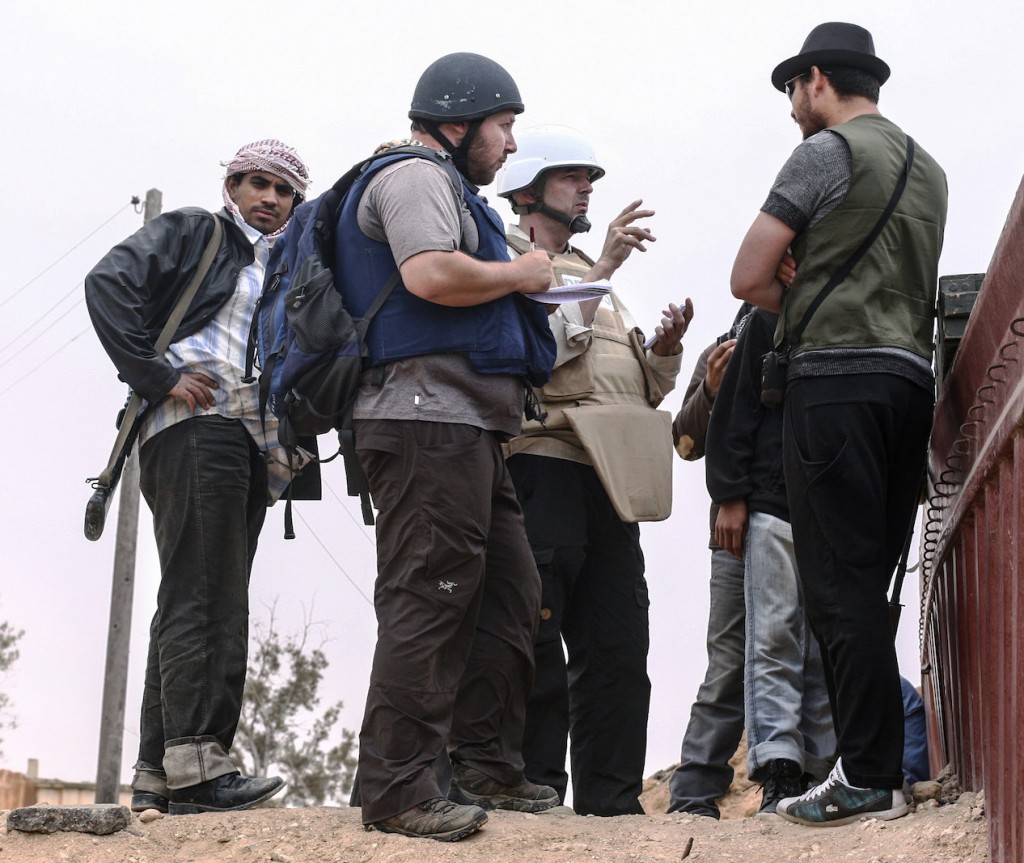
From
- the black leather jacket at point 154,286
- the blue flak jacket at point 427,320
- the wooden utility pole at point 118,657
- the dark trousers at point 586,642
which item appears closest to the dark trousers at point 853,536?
the blue flak jacket at point 427,320

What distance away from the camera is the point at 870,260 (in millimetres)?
4039

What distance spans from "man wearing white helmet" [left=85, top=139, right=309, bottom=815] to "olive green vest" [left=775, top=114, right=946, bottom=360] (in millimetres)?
1786

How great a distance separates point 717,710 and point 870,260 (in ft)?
5.70

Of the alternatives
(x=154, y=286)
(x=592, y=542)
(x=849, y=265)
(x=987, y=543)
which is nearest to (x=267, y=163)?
(x=154, y=286)

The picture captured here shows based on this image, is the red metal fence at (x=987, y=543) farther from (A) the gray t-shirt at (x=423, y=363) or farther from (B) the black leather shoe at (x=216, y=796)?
(B) the black leather shoe at (x=216, y=796)

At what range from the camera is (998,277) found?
11.3 ft

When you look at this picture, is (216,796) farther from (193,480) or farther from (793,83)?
(793,83)

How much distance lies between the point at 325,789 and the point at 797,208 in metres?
19.9

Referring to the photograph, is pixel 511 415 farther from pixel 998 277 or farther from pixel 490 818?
pixel 998 277

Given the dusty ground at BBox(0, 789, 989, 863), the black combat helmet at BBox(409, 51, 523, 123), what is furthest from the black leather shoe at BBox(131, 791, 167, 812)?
the black combat helmet at BBox(409, 51, 523, 123)

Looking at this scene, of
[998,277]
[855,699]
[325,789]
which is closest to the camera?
[998,277]

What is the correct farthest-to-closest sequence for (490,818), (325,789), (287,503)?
(325,789) → (287,503) → (490,818)

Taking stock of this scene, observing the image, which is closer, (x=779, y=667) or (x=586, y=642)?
(x=779, y=667)

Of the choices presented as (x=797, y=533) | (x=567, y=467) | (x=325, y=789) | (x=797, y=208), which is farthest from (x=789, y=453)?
(x=325, y=789)
